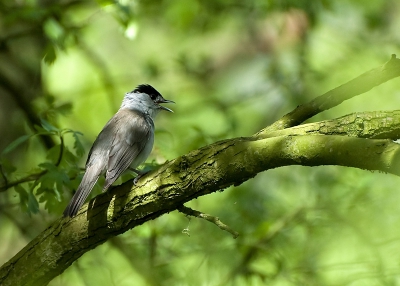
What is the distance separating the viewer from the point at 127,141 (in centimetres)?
472

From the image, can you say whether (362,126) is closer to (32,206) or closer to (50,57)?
(32,206)

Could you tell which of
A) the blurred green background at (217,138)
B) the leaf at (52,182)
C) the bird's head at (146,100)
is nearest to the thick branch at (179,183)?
the leaf at (52,182)

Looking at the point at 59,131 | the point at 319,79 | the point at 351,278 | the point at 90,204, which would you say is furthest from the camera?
the point at 319,79

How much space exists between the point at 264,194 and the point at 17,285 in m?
3.55

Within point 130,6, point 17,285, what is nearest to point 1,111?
point 130,6

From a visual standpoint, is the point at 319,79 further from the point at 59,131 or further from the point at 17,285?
the point at 17,285

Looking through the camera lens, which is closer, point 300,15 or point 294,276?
point 294,276

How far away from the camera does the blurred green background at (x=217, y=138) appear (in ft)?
16.7

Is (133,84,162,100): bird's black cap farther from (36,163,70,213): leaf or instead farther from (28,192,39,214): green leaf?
(28,192,39,214): green leaf

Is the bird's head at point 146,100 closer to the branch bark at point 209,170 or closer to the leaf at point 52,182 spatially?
the leaf at point 52,182

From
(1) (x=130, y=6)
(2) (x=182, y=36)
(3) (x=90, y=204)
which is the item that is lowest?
(3) (x=90, y=204)

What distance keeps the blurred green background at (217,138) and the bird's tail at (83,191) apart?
5.0 inches

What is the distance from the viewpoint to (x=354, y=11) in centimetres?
820

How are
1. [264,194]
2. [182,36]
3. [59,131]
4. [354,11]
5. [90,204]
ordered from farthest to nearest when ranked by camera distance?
[182,36] → [354,11] → [264,194] → [59,131] → [90,204]
